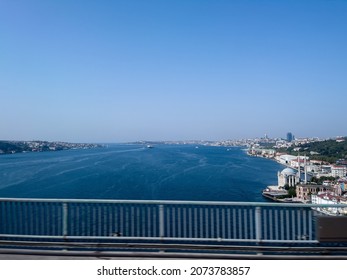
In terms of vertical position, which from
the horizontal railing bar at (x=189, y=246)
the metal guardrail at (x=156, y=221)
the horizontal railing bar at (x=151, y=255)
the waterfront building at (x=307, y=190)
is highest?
the metal guardrail at (x=156, y=221)

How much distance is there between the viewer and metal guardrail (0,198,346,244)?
201 inches

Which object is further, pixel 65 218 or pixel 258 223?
pixel 65 218

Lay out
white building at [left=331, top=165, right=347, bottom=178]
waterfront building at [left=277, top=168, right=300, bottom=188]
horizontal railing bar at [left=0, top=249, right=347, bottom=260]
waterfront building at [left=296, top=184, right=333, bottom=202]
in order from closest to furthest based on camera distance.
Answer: horizontal railing bar at [left=0, top=249, right=347, bottom=260], waterfront building at [left=296, top=184, right=333, bottom=202], waterfront building at [left=277, top=168, right=300, bottom=188], white building at [left=331, top=165, right=347, bottom=178]

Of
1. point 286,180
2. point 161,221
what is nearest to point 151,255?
point 161,221

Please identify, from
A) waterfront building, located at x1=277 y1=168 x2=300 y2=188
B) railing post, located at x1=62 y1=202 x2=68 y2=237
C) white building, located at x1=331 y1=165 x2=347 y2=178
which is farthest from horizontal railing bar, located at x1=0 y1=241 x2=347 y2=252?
white building, located at x1=331 y1=165 x2=347 y2=178

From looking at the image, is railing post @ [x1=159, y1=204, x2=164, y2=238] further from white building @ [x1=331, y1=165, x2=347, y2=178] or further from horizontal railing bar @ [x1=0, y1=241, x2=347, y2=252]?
white building @ [x1=331, y1=165, x2=347, y2=178]

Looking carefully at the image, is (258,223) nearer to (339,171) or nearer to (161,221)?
(161,221)

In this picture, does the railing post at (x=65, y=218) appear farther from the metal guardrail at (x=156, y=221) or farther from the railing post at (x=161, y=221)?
the railing post at (x=161, y=221)

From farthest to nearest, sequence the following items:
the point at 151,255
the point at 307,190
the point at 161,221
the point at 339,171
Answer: the point at 339,171
the point at 307,190
the point at 161,221
the point at 151,255

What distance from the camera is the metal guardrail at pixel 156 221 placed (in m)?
5.09

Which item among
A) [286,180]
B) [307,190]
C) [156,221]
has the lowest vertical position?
[307,190]

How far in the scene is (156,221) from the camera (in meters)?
5.39

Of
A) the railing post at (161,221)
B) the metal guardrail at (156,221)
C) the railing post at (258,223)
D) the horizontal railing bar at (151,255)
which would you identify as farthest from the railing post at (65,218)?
the railing post at (258,223)
